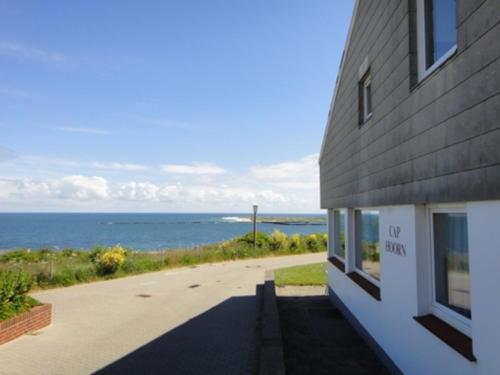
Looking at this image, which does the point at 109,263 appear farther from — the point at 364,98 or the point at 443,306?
the point at 443,306

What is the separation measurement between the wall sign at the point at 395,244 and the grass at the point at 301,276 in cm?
902

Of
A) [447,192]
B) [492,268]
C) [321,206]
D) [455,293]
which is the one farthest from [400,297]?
[321,206]

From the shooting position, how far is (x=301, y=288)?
47.8 feet

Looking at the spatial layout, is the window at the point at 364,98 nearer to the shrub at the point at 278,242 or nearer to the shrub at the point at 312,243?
the shrub at the point at 278,242

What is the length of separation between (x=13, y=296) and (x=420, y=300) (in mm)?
8370

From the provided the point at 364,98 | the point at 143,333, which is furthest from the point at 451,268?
the point at 143,333

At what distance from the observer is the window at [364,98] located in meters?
8.16

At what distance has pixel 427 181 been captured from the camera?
4672mm

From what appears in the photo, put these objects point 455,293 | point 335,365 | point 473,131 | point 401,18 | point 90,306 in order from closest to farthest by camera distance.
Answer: point 473,131 → point 455,293 → point 401,18 → point 335,365 → point 90,306

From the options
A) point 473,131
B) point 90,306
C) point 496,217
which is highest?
point 473,131

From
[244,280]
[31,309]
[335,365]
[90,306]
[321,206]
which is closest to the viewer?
[335,365]

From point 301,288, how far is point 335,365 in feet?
25.6

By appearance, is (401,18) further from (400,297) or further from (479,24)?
(400,297)

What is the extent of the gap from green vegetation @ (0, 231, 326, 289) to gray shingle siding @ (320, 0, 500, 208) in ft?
30.7
